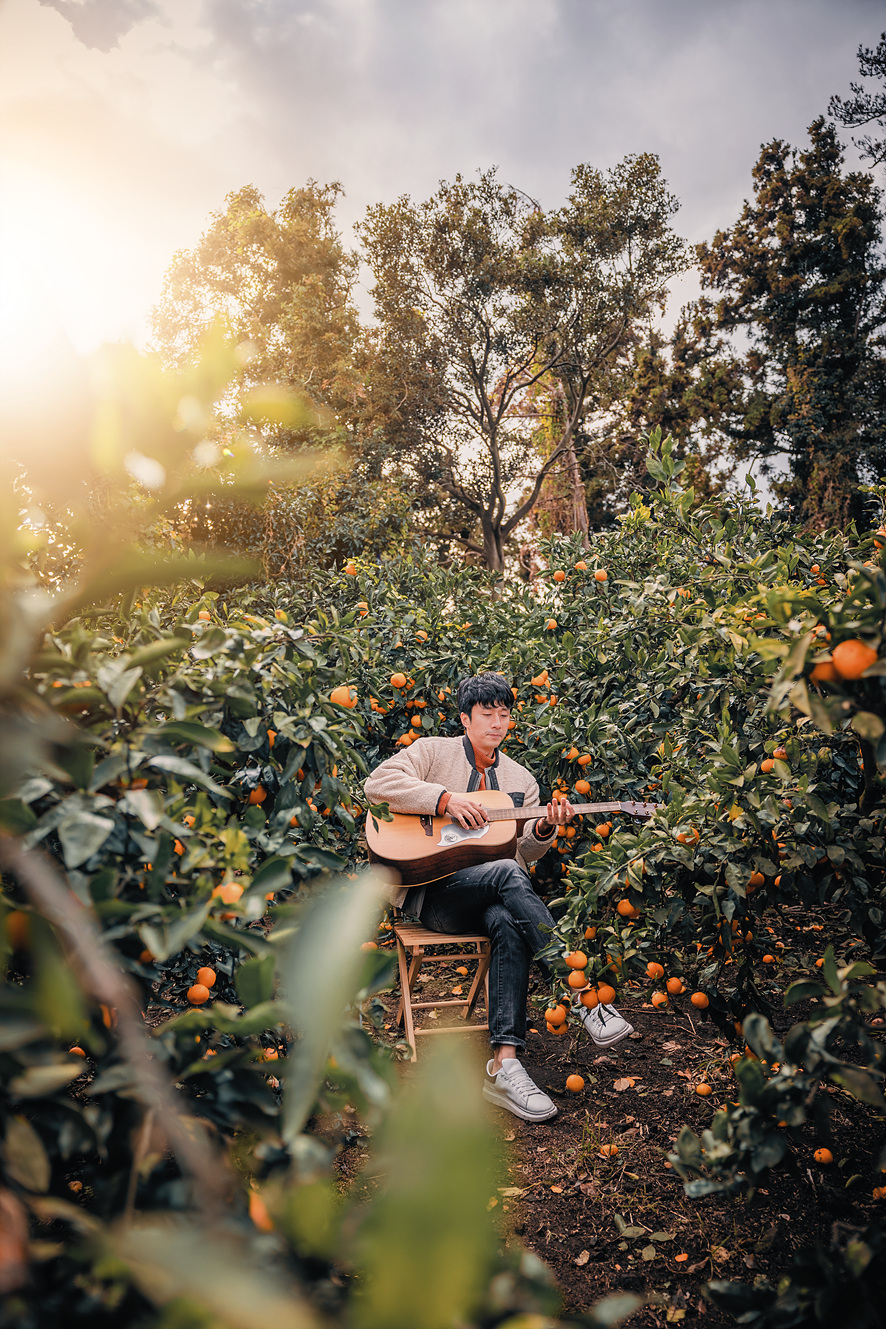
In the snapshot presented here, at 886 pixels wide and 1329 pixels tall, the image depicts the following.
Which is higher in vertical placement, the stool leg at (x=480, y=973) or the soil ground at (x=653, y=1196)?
the stool leg at (x=480, y=973)

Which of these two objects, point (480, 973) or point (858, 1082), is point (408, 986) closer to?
point (480, 973)

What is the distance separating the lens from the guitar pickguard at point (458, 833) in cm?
271

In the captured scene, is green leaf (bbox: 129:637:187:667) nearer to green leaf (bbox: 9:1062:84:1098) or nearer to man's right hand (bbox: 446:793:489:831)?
green leaf (bbox: 9:1062:84:1098)

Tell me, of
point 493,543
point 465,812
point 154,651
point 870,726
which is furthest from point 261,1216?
point 493,543

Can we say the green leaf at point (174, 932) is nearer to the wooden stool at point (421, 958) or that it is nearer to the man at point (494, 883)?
the man at point (494, 883)

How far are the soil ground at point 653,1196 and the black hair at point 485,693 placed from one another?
1.22 metres

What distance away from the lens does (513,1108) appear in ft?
7.72

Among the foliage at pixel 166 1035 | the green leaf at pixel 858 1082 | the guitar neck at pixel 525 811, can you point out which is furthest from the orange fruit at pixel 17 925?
the guitar neck at pixel 525 811

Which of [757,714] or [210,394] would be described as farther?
[757,714]

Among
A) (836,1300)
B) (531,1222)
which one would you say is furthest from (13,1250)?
(531,1222)

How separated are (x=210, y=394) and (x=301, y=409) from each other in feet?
0.44

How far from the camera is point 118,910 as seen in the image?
0.76 m

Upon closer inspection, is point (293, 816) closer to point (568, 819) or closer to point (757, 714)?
point (757, 714)

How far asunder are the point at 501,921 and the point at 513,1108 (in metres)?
0.58
